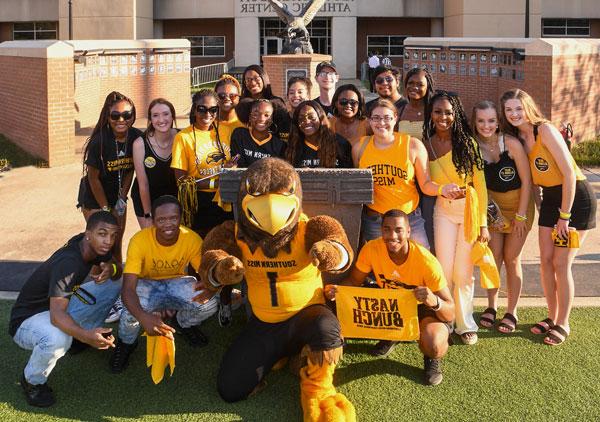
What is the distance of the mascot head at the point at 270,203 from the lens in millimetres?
3309

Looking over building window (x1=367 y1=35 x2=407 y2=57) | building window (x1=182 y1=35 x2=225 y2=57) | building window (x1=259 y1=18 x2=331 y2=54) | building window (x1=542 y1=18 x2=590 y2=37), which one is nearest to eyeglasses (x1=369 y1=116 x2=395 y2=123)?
building window (x1=259 y1=18 x2=331 y2=54)

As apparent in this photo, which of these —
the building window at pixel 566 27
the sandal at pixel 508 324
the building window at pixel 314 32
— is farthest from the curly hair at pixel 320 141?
the building window at pixel 566 27

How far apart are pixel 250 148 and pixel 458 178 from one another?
1.44 meters

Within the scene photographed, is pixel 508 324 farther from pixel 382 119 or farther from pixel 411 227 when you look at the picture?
pixel 382 119

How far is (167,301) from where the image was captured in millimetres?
4152

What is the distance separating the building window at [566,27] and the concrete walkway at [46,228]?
924 inches

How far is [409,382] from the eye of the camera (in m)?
3.83

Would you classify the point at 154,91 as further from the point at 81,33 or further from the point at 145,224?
the point at 145,224

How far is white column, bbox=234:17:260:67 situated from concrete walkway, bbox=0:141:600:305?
21.3 metres

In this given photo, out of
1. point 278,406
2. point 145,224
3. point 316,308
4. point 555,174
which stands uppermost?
point 555,174

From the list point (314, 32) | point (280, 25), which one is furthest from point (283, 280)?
point (280, 25)

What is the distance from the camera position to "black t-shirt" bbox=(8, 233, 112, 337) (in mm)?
3670

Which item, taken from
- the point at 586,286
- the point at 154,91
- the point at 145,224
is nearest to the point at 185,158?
the point at 145,224

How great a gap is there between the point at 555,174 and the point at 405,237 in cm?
126
